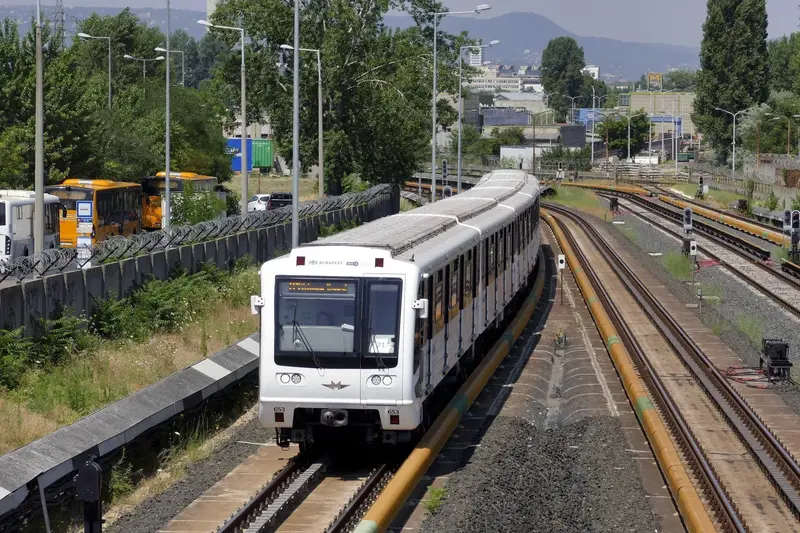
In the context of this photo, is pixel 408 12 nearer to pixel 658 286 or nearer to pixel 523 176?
pixel 523 176

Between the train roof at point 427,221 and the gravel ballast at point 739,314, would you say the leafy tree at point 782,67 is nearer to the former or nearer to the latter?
the gravel ballast at point 739,314

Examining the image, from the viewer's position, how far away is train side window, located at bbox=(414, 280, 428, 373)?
15838mm

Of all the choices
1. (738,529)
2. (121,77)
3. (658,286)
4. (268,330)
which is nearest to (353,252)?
(268,330)

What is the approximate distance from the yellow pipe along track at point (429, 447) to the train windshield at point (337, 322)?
135cm

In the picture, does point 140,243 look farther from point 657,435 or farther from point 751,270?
point 751,270

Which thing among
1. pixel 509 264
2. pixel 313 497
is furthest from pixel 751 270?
pixel 313 497

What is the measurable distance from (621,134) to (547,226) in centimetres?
8714

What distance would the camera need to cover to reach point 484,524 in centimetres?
1401

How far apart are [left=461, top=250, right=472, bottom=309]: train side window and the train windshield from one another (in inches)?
181

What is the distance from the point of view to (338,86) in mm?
57906

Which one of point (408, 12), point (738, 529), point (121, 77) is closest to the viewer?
point (738, 529)

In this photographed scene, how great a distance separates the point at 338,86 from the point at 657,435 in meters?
42.1

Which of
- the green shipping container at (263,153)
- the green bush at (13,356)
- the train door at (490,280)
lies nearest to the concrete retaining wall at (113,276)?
the green bush at (13,356)

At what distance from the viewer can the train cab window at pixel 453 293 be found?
1883cm
